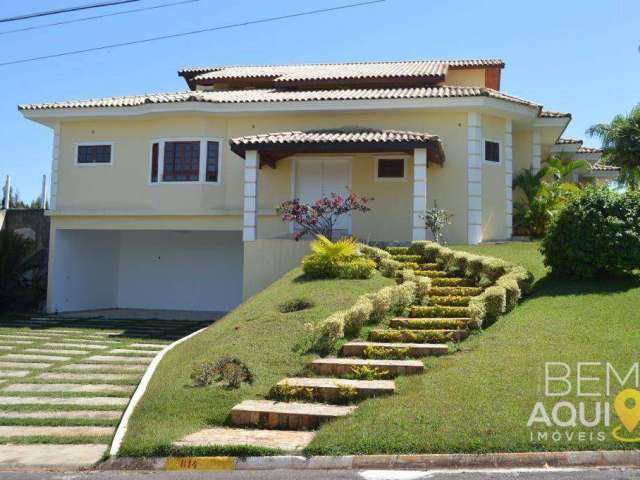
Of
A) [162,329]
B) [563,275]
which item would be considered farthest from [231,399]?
[162,329]

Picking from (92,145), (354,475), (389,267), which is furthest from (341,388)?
(92,145)

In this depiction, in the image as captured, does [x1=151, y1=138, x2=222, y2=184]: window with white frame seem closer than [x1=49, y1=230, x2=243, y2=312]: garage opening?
Yes

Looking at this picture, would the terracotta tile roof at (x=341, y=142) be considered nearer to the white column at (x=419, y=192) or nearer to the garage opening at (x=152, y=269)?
the white column at (x=419, y=192)

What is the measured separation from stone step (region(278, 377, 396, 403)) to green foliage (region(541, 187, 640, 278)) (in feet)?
17.2

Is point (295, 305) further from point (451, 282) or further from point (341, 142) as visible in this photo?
point (341, 142)

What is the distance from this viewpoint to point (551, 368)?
781 centimetres

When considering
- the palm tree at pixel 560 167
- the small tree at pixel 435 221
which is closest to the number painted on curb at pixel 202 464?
the small tree at pixel 435 221

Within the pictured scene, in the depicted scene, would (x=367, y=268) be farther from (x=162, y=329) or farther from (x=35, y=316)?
(x=35, y=316)

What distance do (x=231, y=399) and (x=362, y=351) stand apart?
2.20 meters

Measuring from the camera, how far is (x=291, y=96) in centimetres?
1916

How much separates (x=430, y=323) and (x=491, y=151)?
971 cm

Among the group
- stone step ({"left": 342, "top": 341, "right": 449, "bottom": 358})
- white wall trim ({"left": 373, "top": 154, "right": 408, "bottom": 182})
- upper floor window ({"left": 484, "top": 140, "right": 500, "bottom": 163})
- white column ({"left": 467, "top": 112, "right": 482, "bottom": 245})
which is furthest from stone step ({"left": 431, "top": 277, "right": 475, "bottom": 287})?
upper floor window ({"left": 484, "top": 140, "right": 500, "bottom": 163})

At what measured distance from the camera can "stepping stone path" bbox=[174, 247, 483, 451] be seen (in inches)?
287

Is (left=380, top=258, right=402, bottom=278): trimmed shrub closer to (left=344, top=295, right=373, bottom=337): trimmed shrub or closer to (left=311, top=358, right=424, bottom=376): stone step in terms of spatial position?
(left=344, top=295, right=373, bottom=337): trimmed shrub
